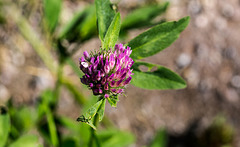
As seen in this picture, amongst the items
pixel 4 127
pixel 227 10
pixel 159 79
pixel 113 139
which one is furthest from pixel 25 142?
pixel 227 10

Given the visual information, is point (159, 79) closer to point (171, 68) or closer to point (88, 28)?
point (88, 28)

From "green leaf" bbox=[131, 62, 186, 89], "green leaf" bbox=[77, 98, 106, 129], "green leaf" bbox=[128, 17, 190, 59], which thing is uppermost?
"green leaf" bbox=[128, 17, 190, 59]

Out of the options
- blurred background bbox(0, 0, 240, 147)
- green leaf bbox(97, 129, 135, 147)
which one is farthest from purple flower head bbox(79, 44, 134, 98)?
blurred background bbox(0, 0, 240, 147)

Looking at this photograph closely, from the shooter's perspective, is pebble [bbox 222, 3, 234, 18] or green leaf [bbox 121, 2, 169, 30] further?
pebble [bbox 222, 3, 234, 18]

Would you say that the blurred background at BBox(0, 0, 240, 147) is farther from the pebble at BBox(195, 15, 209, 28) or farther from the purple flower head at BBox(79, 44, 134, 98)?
the purple flower head at BBox(79, 44, 134, 98)

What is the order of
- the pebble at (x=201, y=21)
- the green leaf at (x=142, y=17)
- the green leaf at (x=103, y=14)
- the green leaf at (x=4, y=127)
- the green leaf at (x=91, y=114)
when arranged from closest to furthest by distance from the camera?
the green leaf at (x=91, y=114), the green leaf at (x=103, y=14), the green leaf at (x=4, y=127), the green leaf at (x=142, y=17), the pebble at (x=201, y=21)

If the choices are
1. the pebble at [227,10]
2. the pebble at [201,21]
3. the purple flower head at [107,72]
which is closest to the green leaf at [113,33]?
the purple flower head at [107,72]

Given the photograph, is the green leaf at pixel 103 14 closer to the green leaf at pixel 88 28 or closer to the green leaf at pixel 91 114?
the green leaf at pixel 91 114
